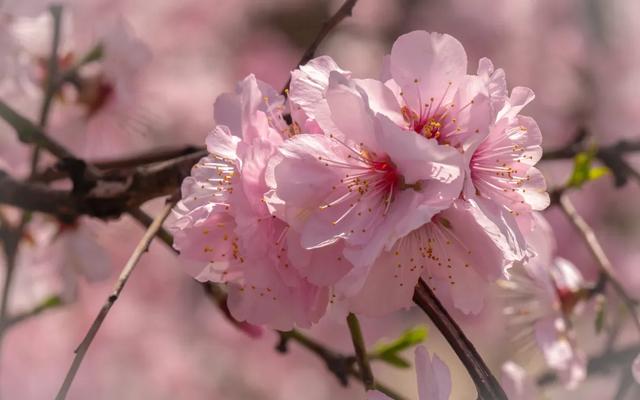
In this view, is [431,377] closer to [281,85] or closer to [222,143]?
[222,143]

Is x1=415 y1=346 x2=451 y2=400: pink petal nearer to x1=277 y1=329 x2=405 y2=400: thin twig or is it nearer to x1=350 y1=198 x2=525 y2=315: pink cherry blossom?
x1=350 y1=198 x2=525 y2=315: pink cherry blossom

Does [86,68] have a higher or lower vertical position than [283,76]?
higher

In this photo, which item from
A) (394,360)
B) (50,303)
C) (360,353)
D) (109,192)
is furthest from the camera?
(50,303)

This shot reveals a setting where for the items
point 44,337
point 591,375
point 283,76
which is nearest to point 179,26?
point 283,76

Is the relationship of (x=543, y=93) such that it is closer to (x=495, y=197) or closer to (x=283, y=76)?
(x=283, y=76)

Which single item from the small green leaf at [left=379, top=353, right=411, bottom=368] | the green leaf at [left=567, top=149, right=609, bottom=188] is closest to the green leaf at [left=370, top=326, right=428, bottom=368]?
the small green leaf at [left=379, top=353, right=411, bottom=368]

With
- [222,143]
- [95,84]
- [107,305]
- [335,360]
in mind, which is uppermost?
[222,143]

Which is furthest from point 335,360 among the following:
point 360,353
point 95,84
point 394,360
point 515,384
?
point 95,84
